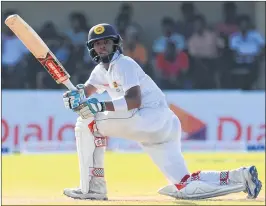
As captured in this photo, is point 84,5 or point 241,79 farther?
point 84,5

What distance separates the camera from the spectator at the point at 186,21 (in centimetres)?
1678

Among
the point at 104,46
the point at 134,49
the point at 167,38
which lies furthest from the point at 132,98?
the point at 167,38

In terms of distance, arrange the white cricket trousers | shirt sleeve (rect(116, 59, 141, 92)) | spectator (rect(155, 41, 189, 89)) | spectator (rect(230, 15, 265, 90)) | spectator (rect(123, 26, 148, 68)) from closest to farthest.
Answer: shirt sleeve (rect(116, 59, 141, 92)), the white cricket trousers, spectator (rect(123, 26, 148, 68)), spectator (rect(155, 41, 189, 89)), spectator (rect(230, 15, 265, 90))

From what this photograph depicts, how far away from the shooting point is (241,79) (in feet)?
54.4

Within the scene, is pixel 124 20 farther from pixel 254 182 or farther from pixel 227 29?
pixel 254 182

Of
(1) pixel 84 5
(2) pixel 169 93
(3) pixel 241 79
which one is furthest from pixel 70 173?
(1) pixel 84 5

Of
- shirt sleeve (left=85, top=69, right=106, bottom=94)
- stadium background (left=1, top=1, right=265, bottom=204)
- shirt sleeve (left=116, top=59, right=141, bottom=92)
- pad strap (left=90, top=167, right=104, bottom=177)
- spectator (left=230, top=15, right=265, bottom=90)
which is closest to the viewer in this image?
shirt sleeve (left=116, top=59, right=141, bottom=92)

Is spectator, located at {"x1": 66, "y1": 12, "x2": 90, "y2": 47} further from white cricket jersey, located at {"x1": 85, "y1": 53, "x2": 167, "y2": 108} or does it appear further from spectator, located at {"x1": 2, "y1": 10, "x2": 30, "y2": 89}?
white cricket jersey, located at {"x1": 85, "y1": 53, "x2": 167, "y2": 108}

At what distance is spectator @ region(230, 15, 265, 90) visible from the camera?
651 inches

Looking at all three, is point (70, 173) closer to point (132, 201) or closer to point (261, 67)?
point (132, 201)

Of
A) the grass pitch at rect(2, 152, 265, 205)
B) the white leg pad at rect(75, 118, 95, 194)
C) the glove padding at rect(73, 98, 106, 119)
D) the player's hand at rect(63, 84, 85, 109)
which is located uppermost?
the player's hand at rect(63, 84, 85, 109)

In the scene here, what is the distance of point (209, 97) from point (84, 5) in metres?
4.59

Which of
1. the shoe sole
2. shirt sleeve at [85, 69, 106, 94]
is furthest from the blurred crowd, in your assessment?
the shoe sole

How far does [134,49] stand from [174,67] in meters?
0.85
